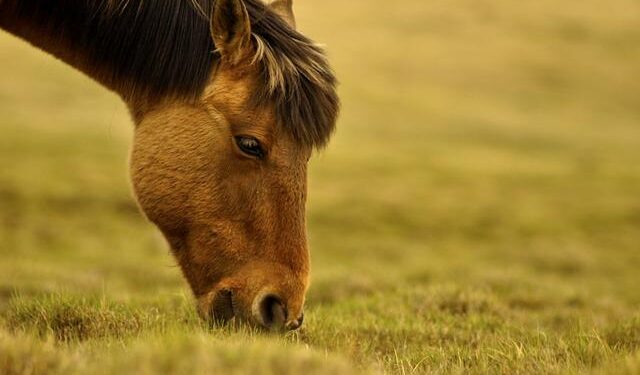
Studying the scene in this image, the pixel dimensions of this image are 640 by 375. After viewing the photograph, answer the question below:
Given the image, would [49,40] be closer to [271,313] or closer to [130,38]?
[130,38]

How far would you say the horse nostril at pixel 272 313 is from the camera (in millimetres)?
4473

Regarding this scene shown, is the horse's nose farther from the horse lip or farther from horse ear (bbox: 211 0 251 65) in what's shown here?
horse ear (bbox: 211 0 251 65)

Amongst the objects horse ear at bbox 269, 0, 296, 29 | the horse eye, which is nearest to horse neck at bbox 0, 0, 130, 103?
the horse eye

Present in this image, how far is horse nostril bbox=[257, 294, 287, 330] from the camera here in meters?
4.47

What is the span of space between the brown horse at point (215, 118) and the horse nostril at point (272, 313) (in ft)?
0.38

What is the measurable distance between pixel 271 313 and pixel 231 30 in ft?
5.84

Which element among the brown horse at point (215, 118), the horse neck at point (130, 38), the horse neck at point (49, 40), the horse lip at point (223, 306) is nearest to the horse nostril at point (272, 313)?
the brown horse at point (215, 118)

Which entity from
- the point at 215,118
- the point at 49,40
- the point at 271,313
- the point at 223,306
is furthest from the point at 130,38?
the point at 271,313

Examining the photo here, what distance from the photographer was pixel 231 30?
15.9ft

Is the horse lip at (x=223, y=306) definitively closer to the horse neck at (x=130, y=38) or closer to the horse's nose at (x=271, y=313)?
the horse's nose at (x=271, y=313)

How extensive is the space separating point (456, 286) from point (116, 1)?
4487 millimetres

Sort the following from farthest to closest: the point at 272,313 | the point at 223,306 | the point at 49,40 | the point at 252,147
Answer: the point at 49,40 < the point at 252,147 < the point at 223,306 < the point at 272,313

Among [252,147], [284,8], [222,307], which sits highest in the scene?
[284,8]

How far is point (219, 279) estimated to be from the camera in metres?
4.71
